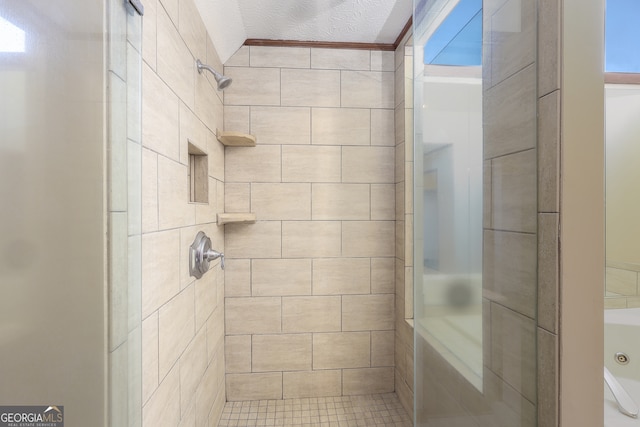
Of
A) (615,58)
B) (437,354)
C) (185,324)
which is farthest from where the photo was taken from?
(185,324)

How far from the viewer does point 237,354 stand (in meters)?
1.95

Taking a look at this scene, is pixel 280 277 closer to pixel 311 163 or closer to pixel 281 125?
pixel 311 163

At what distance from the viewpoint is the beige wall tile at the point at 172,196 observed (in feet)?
3.40

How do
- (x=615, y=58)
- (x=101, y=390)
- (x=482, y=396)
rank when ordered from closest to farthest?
(x=101, y=390) < (x=482, y=396) < (x=615, y=58)

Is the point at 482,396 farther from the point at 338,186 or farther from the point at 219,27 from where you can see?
the point at 219,27

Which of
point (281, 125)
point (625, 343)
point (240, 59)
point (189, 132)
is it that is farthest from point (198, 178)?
point (625, 343)

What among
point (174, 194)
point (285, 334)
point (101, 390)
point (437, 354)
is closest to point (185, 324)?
point (174, 194)

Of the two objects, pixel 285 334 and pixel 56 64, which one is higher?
pixel 56 64

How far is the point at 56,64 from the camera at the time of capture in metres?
0.50

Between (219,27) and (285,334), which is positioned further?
(285,334)

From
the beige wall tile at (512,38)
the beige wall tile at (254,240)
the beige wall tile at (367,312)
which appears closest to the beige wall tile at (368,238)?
the beige wall tile at (367,312)

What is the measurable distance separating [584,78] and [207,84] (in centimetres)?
155

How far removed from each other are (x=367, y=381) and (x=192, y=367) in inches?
46.8

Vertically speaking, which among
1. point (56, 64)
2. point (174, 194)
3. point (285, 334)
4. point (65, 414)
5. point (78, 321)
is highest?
point (56, 64)
